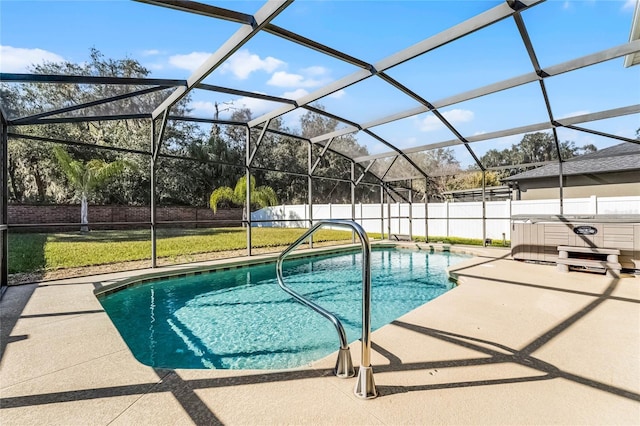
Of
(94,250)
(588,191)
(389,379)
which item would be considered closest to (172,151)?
(94,250)

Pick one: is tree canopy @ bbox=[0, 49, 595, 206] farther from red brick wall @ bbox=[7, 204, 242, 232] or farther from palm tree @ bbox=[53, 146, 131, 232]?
red brick wall @ bbox=[7, 204, 242, 232]

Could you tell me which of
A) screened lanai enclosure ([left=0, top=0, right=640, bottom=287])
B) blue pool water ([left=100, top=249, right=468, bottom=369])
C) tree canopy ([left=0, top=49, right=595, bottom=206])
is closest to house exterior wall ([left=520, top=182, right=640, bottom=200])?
screened lanai enclosure ([left=0, top=0, right=640, bottom=287])

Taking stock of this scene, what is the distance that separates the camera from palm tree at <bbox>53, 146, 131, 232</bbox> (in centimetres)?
1327

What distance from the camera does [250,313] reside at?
463cm

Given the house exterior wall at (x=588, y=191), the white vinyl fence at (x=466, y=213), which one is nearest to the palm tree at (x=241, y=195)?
the white vinyl fence at (x=466, y=213)

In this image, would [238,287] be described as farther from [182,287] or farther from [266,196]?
[266,196]

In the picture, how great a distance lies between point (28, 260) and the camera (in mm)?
7461

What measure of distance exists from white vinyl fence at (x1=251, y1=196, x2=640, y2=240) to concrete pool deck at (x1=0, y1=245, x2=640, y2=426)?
536 cm

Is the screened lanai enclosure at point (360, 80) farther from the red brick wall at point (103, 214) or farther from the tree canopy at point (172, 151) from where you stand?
the red brick wall at point (103, 214)

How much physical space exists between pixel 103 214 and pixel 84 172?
2.58 metres

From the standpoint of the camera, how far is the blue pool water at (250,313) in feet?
11.3

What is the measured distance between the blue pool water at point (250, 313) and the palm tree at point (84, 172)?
34.8 ft

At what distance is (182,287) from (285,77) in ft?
14.6

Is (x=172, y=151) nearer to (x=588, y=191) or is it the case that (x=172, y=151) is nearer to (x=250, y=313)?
(x=250, y=313)
